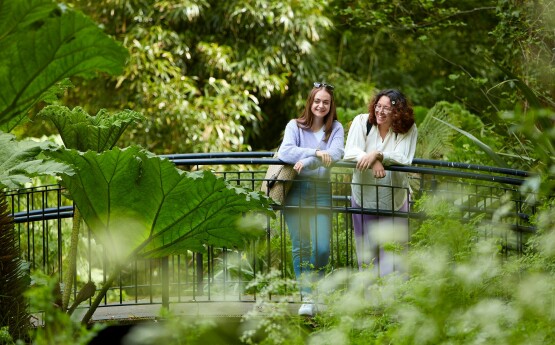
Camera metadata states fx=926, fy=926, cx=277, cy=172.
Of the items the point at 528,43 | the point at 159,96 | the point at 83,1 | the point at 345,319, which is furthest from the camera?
the point at 83,1

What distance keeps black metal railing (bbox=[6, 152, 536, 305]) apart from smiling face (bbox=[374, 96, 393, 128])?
0.99ft

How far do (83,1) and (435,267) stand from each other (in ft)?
37.1

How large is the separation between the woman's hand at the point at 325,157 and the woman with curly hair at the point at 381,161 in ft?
0.46

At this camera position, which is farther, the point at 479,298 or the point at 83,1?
the point at 83,1

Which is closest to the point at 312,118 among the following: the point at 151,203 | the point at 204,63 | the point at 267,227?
the point at 267,227

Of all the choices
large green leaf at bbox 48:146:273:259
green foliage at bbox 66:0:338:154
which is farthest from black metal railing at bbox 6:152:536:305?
green foliage at bbox 66:0:338:154

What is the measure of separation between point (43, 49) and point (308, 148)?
2.63 metres

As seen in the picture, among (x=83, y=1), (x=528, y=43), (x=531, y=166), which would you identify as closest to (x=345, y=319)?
(x=531, y=166)

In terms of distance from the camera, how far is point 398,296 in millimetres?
3924

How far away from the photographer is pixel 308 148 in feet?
18.8

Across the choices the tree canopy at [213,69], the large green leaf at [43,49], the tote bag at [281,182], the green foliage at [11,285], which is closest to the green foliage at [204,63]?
the tree canopy at [213,69]

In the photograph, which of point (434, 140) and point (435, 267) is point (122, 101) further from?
point (435, 267)

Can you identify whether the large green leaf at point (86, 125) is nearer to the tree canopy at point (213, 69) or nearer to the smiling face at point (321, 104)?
the smiling face at point (321, 104)

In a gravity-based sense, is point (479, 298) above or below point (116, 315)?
above
